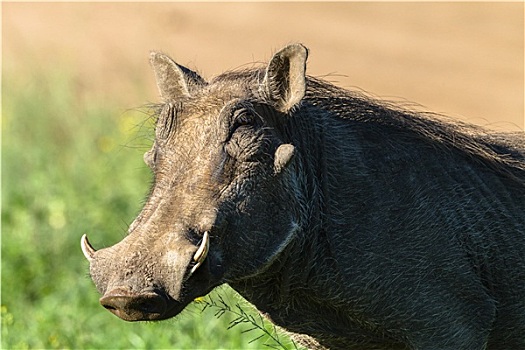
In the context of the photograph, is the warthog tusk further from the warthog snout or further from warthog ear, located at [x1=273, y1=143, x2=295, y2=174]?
warthog ear, located at [x1=273, y1=143, x2=295, y2=174]

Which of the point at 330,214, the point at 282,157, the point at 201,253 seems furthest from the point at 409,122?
the point at 201,253

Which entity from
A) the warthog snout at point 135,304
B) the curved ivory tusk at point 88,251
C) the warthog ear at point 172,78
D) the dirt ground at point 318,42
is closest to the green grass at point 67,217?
the warthog ear at point 172,78

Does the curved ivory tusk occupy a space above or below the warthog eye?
below

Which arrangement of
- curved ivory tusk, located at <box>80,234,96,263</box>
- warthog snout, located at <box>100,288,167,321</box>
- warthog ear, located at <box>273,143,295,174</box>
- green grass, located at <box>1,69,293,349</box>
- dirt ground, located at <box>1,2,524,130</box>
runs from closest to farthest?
warthog snout, located at <box>100,288,167,321</box> → curved ivory tusk, located at <box>80,234,96,263</box> → warthog ear, located at <box>273,143,295,174</box> → green grass, located at <box>1,69,293,349</box> → dirt ground, located at <box>1,2,524,130</box>

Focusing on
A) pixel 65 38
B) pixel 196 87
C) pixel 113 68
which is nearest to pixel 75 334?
pixel 196 87

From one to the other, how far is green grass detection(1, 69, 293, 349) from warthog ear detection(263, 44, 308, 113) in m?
0.90

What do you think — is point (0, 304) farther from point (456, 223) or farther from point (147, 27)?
point (147, 27)

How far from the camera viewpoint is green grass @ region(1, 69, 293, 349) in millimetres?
5844

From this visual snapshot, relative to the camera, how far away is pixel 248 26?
45.1ft

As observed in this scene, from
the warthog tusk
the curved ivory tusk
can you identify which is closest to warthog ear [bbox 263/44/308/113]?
the warthog tusk

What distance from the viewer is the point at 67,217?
766cm

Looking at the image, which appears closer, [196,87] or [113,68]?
[196,87]

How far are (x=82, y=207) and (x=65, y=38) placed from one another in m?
5.70

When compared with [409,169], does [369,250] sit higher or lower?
lower
